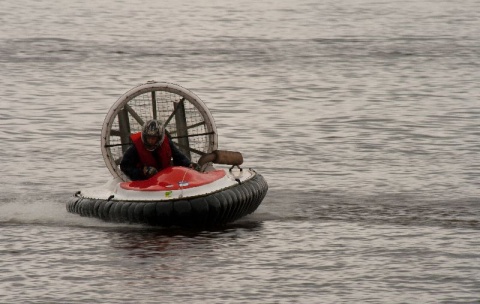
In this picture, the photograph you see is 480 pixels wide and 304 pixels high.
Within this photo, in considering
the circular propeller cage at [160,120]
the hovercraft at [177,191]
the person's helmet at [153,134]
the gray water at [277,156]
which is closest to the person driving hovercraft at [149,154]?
the person's helmet at [153,134]

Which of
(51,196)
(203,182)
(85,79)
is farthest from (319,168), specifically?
(85,79)

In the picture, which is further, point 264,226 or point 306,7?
point 306,7

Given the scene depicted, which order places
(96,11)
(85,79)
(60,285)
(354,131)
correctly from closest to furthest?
(60,285), (354,131), (85,79), (96,11)

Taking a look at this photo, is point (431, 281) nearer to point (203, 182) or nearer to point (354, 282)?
point (354, 282)

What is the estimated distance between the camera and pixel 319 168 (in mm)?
20688

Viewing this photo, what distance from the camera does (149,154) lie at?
636 inches

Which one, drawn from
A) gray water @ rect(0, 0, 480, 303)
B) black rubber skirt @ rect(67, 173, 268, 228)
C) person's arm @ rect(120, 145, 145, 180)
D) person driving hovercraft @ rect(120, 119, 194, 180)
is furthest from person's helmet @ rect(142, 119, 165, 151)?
gray water @ rect(0, 0, 480, 303)

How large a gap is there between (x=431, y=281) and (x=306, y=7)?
37.0m

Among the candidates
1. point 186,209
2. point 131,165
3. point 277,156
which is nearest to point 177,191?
point 186,209

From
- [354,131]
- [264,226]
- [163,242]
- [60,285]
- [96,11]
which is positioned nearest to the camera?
[60,285]

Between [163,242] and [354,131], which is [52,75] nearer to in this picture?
[354,131]

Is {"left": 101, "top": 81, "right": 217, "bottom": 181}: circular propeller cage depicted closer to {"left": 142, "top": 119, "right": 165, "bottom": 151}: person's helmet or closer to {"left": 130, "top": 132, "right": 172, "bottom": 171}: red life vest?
{"left": 130, "top": 132, "right": 172, "bottom": 171}: red life vest

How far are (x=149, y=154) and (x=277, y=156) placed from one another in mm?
5922

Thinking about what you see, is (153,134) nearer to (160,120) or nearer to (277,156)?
(160,120)
